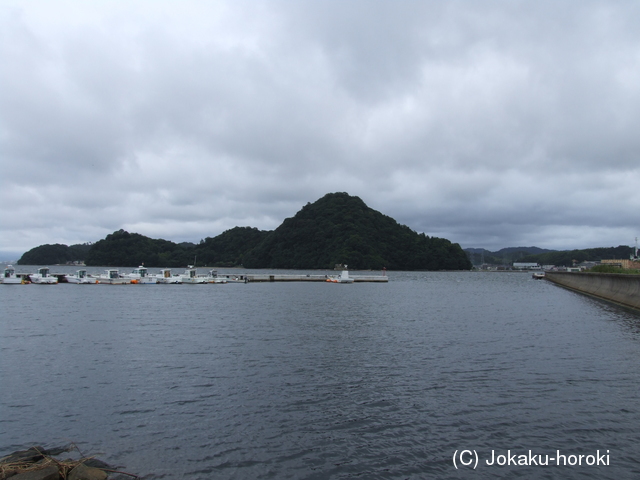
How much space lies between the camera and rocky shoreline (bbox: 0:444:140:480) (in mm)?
10742

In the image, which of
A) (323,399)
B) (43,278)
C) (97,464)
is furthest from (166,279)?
(97,464)

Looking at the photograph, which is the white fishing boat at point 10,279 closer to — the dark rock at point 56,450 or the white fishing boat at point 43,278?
the white fishing boat at point 43,278

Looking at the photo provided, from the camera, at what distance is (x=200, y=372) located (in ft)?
72.3

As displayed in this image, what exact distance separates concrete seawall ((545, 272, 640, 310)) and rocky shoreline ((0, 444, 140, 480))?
54.4 meters

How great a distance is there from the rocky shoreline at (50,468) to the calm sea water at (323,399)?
1.98ft

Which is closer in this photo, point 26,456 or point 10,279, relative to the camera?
point 26,456

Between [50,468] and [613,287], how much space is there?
232 ft

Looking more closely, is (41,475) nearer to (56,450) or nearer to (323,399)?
(56,450)

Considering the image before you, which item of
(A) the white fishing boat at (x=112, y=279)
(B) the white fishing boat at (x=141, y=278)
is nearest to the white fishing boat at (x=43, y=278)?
(A) the white fishing boat at (x=112, y=279)

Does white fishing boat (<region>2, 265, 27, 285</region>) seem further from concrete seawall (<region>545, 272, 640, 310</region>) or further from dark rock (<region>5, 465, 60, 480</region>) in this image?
concrete seawall (<region>545, 272, 640, 310</region>)

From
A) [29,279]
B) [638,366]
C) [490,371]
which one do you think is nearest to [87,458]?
[490,371]

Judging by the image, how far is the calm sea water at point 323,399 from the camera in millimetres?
12922

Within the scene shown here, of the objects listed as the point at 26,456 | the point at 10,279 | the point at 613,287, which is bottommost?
the point at 26,456

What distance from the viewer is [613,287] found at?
2500 inches
